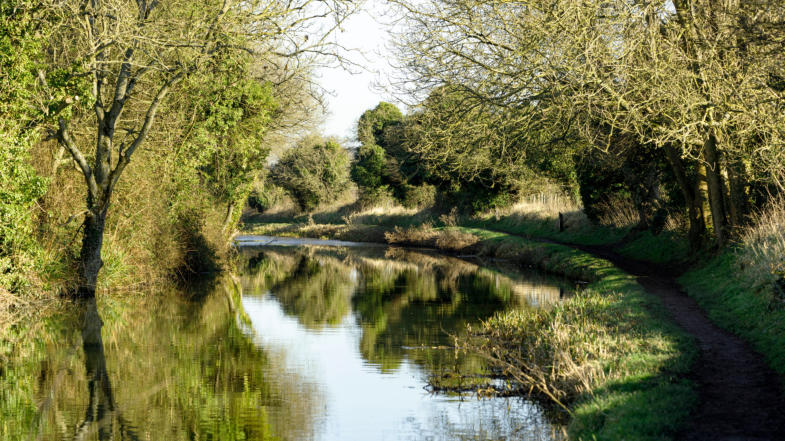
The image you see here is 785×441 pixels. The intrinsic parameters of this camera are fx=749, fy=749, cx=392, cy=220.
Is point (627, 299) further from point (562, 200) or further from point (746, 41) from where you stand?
point (562, 200)

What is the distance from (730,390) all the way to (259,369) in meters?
7.43

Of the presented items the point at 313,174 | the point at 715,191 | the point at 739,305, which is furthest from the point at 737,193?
the point at 313,174

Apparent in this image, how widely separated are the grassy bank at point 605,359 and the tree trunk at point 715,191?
2865mm

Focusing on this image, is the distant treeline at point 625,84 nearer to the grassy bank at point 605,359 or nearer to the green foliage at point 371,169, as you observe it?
the grassy bank at point 605,359

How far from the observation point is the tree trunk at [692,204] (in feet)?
74.6

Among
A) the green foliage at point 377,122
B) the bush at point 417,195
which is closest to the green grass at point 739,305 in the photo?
the bush at point 417,195

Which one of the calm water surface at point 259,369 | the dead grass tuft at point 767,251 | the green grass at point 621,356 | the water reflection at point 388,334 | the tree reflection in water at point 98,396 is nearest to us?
the green grass at point 621,356

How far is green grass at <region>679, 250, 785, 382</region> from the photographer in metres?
11.1

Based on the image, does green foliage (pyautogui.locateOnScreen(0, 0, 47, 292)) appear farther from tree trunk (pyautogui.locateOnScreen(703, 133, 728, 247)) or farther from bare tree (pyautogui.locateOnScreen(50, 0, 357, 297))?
tree trunk (pyautogui.locateOnScreen(703, 133, 728, 247))

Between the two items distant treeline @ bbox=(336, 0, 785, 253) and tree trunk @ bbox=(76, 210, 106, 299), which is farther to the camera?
tree trunk @ bbox=(76, 210, 106, 299)

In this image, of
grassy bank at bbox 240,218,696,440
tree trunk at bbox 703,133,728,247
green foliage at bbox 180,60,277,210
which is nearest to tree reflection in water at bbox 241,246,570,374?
grassy bank at bbox 240,218,696,440

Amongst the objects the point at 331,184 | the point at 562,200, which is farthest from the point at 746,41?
the point at 331,184

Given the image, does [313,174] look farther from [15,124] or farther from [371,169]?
[15,124]

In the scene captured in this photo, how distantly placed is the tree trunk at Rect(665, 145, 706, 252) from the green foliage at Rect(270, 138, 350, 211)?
46546 mm
